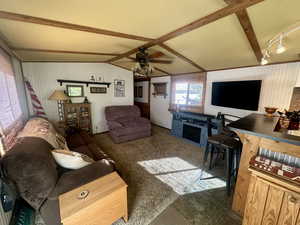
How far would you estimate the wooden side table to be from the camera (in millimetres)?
1073

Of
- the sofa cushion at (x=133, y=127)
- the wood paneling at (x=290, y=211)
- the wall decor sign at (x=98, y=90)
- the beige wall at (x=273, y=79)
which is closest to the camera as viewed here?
the wood paneling at (x=290, y=211)

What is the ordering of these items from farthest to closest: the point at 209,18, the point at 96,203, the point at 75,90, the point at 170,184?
the point at 75,90, the point at 170,184, the point at 209,18, the point at 96,203

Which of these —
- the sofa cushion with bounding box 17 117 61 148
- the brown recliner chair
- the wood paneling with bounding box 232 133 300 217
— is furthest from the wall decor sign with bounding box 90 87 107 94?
the wood paneling with bounding box 232 133 300 217

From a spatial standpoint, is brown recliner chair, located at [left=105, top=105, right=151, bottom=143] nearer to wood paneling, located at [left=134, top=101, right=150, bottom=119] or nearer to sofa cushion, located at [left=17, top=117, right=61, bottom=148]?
wood paneling, located at [left=134, top=101, right=150, bottom=119]

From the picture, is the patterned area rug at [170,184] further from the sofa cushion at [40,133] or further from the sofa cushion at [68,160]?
the sofa cushion at [40,133]

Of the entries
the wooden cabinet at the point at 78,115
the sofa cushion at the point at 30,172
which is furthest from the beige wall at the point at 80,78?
the sofa cushion at the point at 30,172

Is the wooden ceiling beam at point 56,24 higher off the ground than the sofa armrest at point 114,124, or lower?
higher

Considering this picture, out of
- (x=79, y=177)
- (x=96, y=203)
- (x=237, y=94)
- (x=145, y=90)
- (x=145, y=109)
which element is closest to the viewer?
(x=96, y=203)

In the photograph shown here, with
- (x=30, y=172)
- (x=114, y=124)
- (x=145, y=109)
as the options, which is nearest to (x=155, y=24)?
(x=30, y=172)

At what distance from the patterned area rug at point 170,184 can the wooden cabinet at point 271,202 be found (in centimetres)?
45

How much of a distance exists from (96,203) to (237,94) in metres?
3.48

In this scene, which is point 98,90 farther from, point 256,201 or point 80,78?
point 256,201

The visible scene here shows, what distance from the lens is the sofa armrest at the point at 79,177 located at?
1.21 metres

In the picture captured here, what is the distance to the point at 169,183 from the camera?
2.14 m
